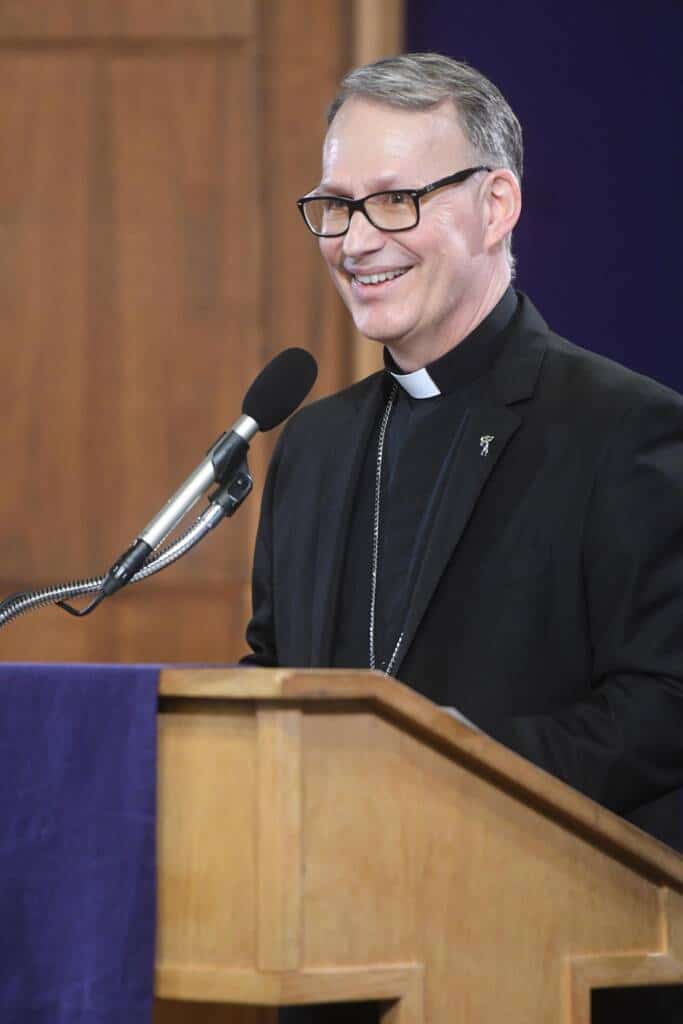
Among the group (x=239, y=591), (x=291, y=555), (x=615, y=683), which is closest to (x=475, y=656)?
(x=615, y=683)

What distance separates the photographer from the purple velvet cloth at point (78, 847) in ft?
4.99

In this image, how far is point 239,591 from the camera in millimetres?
3674

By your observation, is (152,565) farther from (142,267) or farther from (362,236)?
(142,267)

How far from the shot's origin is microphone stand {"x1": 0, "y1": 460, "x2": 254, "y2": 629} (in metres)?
1.85

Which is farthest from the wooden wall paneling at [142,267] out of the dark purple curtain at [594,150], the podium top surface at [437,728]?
the podium top surface at [437,728]

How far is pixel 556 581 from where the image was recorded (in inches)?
81.6

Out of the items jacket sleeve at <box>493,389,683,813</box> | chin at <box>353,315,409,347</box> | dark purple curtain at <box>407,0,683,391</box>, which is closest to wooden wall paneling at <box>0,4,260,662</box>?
dark purple curtain at <box>407,0,683,391</box>

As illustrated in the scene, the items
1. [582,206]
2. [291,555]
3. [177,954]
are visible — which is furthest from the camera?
[582,206]

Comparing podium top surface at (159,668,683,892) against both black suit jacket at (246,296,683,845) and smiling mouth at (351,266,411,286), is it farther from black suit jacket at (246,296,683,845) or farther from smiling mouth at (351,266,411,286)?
smiling mouth at (351,266,411,286)

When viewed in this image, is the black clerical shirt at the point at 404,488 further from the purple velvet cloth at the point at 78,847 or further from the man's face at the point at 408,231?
the purple velvet cloth at the point at 78,847

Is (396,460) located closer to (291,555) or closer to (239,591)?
(291,555)

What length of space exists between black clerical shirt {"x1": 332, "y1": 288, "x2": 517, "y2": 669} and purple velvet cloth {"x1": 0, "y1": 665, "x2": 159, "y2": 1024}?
2.38ft

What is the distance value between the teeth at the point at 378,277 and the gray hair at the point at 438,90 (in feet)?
0.66

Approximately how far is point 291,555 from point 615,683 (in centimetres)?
61
